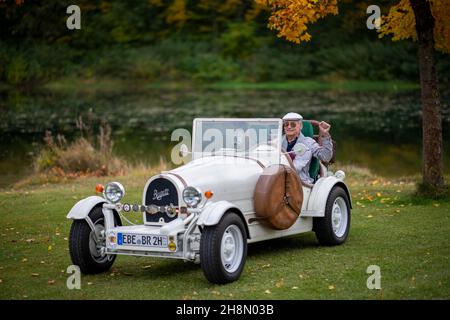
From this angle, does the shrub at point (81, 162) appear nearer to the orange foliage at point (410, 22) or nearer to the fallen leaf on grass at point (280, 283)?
the orange foliage at point (410, 22)

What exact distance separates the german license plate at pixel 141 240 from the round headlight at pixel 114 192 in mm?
558

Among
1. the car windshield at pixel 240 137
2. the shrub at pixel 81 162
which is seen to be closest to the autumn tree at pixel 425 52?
the car windshield at pixel 240 137

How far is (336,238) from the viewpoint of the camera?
9.91 meters

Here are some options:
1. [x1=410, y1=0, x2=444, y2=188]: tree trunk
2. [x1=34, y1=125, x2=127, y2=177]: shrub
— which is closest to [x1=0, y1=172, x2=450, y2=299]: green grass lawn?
[x1=410, y1=0, x2=444, y2=188]: tree trunk

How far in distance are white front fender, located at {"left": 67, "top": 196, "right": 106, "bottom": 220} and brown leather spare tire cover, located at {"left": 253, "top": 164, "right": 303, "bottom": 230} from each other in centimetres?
183

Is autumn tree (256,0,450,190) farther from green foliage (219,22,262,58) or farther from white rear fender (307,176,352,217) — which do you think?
green foliage (219,22,262,58)

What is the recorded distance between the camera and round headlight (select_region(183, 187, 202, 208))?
7949 millimetres

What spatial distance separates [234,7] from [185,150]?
62053mm

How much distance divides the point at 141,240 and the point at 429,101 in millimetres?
6919

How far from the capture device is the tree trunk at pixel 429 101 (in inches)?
512

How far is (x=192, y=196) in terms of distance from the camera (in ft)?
26.1

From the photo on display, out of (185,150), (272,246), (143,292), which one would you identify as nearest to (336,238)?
(272,246)

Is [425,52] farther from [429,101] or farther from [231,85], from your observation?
[231,85]

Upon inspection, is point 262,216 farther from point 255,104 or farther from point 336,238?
point 255,104
